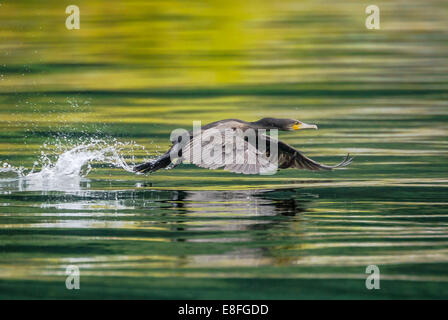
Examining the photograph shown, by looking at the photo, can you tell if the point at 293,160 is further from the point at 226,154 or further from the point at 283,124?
the point at 226,154

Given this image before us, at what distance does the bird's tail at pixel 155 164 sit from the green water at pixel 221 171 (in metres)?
0.14

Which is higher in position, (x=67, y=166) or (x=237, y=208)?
(x=67, y=166)

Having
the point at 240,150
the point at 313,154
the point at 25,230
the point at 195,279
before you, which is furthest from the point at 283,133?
the point at 195,279

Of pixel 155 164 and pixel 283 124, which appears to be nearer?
pixel 155 164

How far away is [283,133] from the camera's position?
13.7 m

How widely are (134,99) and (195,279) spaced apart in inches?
358

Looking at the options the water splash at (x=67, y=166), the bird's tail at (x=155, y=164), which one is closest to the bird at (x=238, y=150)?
the bird's tail at (x=155, y=164)

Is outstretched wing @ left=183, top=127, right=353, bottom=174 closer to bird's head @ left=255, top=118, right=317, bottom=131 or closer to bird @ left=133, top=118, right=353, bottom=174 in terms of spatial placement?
bird @ left=133, top=118, right=353, bottom=174

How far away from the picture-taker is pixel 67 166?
1120 cm

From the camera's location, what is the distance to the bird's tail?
34.4ft

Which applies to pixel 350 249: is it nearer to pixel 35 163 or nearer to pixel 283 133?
pixel 35 163

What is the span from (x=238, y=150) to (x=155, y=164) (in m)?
1.47

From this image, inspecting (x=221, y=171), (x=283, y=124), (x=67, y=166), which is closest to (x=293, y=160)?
(x=283, y=124)

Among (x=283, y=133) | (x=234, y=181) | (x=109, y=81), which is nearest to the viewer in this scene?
(x=234, y=181)
